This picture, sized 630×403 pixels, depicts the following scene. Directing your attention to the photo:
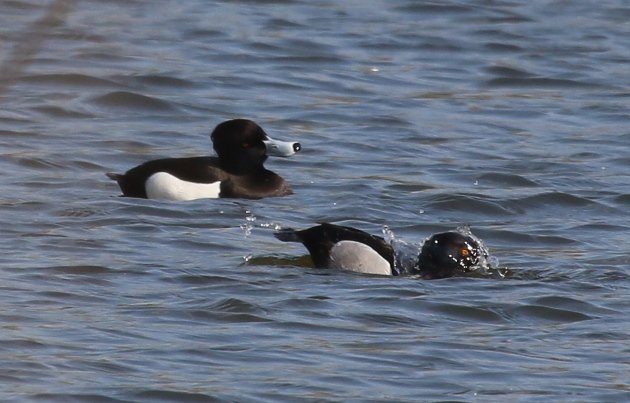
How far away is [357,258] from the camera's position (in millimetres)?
8969

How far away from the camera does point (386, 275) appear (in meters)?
9.04

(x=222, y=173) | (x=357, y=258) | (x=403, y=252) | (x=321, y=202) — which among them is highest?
(x=357, y=258)

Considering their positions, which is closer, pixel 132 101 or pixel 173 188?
pixel 173 188

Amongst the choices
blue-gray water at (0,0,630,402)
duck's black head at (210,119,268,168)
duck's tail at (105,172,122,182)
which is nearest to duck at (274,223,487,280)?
blue-gray water at (0,0,630,402)

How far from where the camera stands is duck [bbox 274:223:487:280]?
8.98 meters

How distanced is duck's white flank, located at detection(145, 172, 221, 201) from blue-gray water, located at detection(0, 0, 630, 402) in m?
0.17

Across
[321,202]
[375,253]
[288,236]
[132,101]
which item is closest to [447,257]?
[375,253]

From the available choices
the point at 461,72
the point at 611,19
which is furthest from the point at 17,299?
the point at 611,19

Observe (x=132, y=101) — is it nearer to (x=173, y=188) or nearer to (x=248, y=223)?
(x=173, y=188)

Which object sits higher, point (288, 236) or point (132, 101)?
point (288, 236)

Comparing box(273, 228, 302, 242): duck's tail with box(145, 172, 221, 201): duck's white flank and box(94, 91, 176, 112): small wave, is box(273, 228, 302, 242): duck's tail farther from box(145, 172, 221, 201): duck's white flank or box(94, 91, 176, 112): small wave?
box(94, 91, 176, 112): small wave

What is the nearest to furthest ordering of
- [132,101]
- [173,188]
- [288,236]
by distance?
[288,236]
[173,188]
[132,101]

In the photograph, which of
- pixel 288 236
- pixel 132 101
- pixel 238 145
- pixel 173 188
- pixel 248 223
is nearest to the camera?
pixel 288 236

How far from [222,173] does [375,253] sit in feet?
10.1
